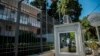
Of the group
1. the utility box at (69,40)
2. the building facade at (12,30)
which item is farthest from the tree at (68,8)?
the building facade at (12,30)

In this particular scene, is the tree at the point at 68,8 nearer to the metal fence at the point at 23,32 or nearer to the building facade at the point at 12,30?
the metal fence at the point at 23,32

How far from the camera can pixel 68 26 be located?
10.2 m

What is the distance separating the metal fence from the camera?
844 cm

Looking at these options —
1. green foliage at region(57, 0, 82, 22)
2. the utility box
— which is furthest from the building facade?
green foliage at region(57, 0, 82, 22)

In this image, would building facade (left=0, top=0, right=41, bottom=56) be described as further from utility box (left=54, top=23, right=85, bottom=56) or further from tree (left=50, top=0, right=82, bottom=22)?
tree (left=50, top=0, right=82, bottom=22)

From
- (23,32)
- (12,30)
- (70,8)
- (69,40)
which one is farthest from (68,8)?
(12,30)

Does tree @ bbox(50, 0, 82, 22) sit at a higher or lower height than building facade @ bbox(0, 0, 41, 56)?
higher

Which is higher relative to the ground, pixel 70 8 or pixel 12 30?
pixel 70 8

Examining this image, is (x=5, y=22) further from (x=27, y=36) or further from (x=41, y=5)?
(x=41, y=5)

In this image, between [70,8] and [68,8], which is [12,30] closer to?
[68,8]

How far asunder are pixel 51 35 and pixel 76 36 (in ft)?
17.3

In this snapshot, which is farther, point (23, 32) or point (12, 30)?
point (23, 32)

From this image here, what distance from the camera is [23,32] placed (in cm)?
1006

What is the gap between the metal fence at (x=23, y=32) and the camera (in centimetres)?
844
